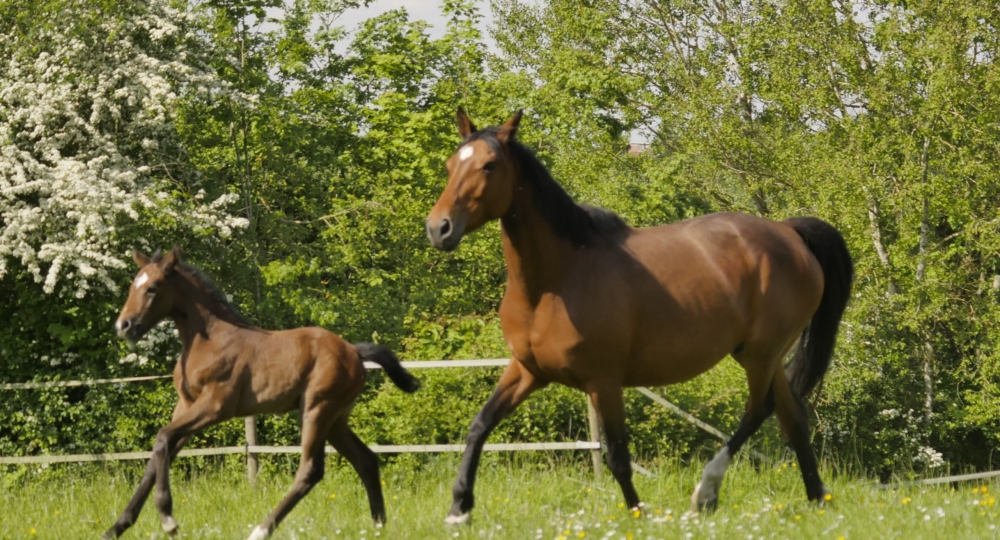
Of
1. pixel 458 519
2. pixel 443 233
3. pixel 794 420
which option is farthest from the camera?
pixel 794 420

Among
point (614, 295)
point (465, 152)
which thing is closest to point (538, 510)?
point (614, 295)

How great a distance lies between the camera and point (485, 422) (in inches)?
226

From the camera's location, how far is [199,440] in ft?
38.3

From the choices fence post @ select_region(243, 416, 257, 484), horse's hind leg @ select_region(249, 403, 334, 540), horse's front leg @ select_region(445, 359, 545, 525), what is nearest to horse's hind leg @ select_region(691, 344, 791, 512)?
horse's front leg @ select_region(445, 359, 545, 525)

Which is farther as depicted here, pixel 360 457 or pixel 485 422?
pixel 360 457

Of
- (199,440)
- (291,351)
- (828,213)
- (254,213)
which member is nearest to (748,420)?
(291,351)

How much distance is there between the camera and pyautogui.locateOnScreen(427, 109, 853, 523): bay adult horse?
542cm

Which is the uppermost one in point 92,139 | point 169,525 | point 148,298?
point 92,139

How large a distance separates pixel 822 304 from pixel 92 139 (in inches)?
315

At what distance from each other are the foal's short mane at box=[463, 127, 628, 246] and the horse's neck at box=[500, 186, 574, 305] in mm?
53

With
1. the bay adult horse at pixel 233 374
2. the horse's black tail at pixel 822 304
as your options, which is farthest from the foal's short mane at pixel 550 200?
the horse's black tail at pixel 822 304

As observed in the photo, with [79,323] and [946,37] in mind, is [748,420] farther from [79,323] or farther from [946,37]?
[946,37]

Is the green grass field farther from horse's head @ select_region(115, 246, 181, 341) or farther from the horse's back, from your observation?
horse's head @ select_region(115, 246, 181, 341)

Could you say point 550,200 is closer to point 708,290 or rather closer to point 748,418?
point 708,290
